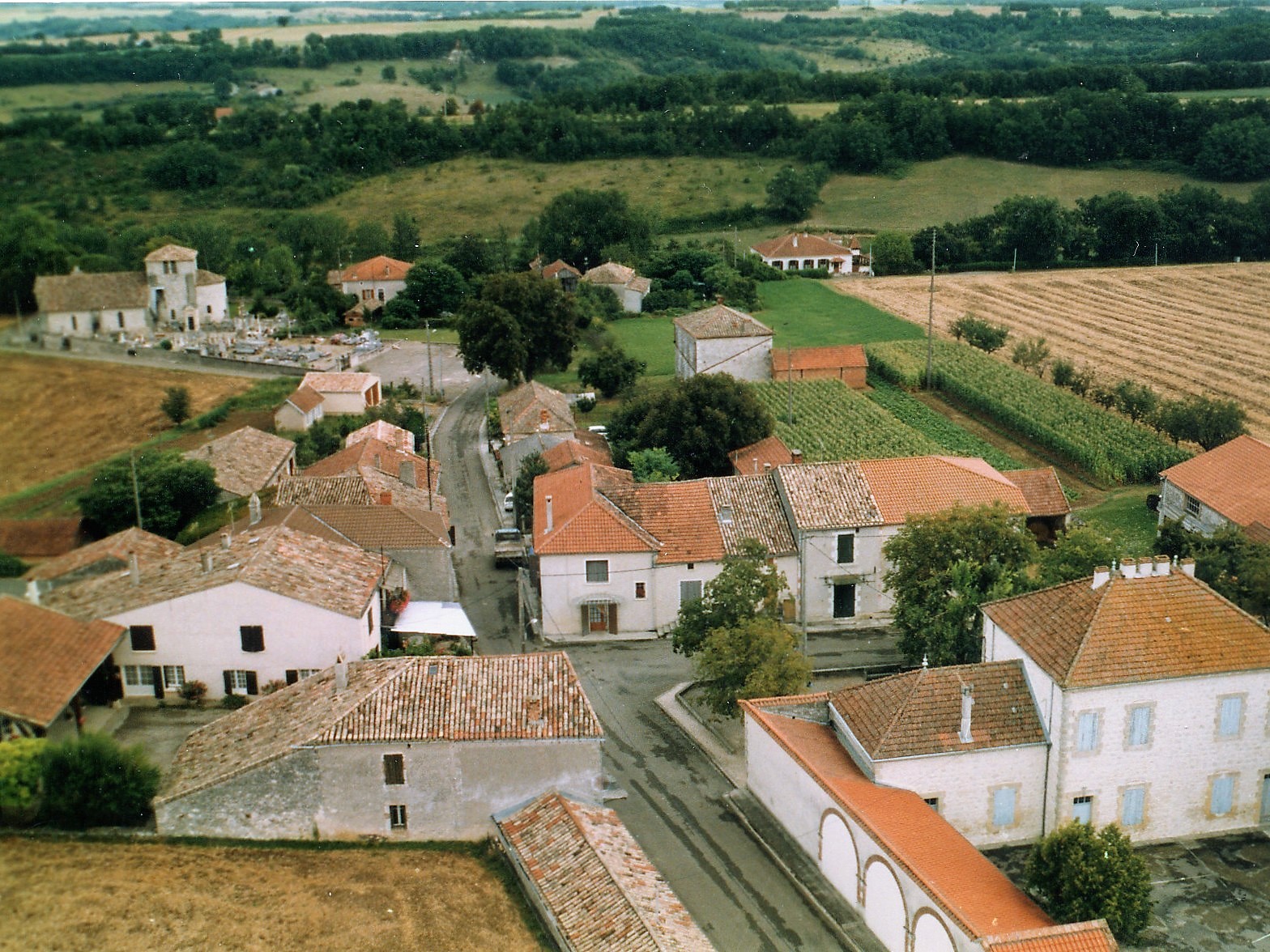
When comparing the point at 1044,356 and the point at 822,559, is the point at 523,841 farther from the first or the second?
the point at 1044,356

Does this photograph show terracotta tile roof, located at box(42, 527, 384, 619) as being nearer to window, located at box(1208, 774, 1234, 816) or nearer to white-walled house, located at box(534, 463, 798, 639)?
white-walled house, located at box(534, 463, 798, 639)

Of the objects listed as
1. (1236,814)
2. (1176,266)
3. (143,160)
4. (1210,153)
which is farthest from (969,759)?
(1210,153)

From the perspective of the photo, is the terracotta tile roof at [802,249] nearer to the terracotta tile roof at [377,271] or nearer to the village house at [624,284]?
the village house at [624,284]

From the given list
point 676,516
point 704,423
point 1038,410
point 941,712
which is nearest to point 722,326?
point 1038,410

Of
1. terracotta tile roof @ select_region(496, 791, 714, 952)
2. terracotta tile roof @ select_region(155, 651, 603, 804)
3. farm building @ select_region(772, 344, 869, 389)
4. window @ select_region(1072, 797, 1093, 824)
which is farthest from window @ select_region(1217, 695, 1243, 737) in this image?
farm building @ select_region(772, 344, 869, 389)

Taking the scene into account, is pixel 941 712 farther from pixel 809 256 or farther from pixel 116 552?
pixel 809 256
